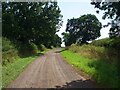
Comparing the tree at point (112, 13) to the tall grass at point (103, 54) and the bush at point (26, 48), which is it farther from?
the bush at point (26, 48)

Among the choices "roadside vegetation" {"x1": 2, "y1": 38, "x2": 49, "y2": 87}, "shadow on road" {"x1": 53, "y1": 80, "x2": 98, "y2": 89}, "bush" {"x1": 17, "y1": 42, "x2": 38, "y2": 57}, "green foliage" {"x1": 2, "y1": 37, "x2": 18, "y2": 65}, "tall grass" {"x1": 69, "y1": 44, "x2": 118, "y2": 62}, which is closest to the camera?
"shadow on road" {"x1": 53, "y1": 80, "x2": 98, "y2": 89}

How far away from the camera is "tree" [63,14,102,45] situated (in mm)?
105250

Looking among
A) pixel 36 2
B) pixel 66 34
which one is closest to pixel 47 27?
pixel 36 2

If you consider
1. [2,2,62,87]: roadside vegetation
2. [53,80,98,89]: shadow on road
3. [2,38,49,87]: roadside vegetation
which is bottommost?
[53,80,98,89]: shadow on road

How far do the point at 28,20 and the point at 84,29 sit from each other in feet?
A: 183

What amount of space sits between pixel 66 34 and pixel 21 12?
7473 cm

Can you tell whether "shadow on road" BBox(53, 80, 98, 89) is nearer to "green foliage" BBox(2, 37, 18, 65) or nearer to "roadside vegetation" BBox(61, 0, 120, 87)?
"roadside vegetation" BBox(61, 0, 120, 87)

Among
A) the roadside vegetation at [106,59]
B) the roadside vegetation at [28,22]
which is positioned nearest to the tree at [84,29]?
the roadside vegetation at [28,22]

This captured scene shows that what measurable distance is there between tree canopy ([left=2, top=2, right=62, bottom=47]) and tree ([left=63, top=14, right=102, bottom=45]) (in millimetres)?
46407

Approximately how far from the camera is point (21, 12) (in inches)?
2186

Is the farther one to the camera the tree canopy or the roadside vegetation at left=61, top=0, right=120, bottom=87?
the tree canopy

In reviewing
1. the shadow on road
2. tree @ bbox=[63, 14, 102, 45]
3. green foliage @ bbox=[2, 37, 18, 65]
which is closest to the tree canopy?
green foliage @ bbox=[2, 37, 18, 65]

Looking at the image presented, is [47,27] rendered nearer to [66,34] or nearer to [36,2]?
[36,2]

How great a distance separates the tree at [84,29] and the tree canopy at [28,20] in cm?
4641
